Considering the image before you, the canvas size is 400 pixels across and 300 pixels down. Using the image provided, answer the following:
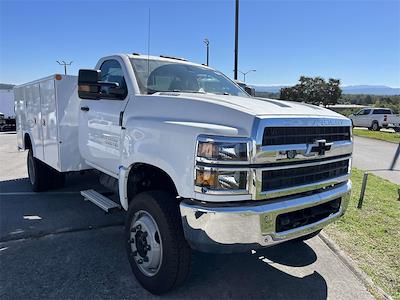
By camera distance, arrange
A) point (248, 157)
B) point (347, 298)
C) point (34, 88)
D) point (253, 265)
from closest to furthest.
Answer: point (248, 157) < point (347, 298) < point (253, 265) < point (34, 88)

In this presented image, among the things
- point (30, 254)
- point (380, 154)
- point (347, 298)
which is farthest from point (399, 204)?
point (380, 154)

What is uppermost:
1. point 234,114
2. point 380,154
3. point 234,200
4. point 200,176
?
point 234,114

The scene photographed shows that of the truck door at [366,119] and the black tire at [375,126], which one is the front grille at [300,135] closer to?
the black tire at [375,126]

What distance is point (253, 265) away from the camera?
3.91 m

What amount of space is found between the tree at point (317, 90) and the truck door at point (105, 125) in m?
65.5

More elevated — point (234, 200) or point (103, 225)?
point (234, 200)

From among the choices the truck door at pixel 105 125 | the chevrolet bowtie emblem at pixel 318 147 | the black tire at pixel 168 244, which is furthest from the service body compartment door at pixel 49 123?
the chevrolet bowtie emblem at pixel 318 147

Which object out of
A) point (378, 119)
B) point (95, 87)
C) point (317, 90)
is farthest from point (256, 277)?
point (317, 90)

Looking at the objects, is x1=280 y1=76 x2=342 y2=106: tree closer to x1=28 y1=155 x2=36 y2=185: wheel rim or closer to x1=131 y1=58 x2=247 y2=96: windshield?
x1=28 y1=155 x2=36 y2=185: wheel rim

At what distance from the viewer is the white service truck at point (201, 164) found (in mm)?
2709

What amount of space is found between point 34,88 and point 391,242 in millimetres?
5784

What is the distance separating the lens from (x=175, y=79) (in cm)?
423

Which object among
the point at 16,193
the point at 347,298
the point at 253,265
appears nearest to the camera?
the point at 347,298

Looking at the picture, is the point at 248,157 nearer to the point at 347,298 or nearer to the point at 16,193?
the point at 347,298
